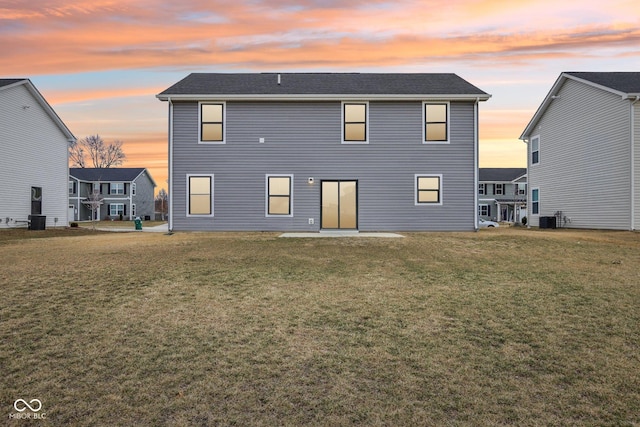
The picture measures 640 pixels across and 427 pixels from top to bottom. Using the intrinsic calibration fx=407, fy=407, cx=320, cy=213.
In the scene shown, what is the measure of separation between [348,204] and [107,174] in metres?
51.2

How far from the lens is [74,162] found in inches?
2662

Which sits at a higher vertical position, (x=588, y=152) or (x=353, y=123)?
(x=353, y=123)

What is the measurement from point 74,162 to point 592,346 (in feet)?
253

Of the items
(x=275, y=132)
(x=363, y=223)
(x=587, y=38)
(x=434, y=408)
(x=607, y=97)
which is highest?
(x=587, y=38)

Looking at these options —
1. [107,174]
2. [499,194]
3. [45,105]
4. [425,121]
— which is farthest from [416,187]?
[107,174]

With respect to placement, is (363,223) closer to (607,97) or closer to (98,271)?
(98,271)

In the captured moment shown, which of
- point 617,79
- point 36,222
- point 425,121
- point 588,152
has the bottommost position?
point 36,222

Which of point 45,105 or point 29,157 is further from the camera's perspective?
point 45,105

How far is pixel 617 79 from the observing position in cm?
2316

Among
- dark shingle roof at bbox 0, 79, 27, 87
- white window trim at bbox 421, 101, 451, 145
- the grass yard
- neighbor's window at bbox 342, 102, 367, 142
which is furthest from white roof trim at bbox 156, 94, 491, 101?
the grass yard

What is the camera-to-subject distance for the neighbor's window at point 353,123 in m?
20.2

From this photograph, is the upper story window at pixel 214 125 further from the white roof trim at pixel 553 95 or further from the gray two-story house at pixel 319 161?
the white roof trim at pixel 553 95

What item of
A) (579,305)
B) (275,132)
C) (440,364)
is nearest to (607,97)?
(275,132)

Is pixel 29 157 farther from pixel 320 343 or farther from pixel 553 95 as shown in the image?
pixel 553 95
